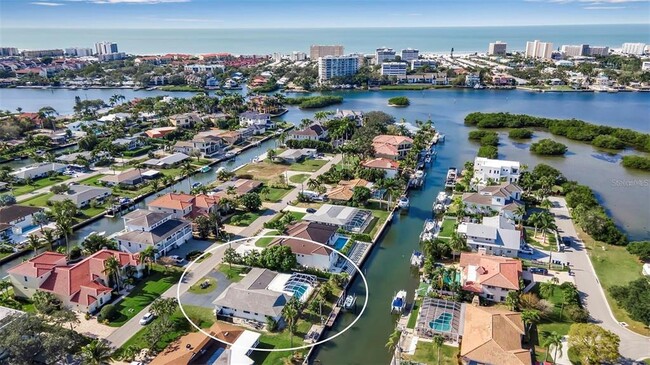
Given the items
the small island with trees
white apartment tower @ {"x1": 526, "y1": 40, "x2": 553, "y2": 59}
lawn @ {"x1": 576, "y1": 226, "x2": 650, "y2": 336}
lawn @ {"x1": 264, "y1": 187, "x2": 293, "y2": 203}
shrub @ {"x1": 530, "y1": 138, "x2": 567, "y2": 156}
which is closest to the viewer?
lawn @ {"x1": 576, "y1": 226, "x2": 650, "y2": 336}

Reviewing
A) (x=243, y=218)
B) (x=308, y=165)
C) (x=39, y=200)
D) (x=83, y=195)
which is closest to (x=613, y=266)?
(x=243, y=218)

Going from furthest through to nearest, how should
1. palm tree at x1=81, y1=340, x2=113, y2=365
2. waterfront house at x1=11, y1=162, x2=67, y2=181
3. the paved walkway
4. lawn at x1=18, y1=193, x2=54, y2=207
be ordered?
waterfront house at x1=11, y1=162, x2=67, y2=181 → lawn at x1=18, y1=193, x2=54, y2=207 → the paved walkway → palm tree at x1=81, y1=340, x2=113, y2=365

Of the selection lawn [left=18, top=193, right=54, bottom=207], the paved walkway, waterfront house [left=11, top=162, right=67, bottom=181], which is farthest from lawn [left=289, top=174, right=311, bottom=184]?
waterfront house [left=11, top=162, right=67, bottom=181]

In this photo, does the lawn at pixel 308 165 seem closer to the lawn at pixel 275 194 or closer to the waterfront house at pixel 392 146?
the lawn at pixel 275 194

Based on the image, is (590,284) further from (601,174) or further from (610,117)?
(610,117)

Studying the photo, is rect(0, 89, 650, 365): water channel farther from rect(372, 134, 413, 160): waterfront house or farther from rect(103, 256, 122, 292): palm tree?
rect(103, 256, 122, 292): palm tree

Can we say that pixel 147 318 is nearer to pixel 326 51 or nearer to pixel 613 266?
pixel 613 266

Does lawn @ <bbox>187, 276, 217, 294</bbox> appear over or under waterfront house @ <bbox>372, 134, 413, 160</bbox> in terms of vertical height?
under
